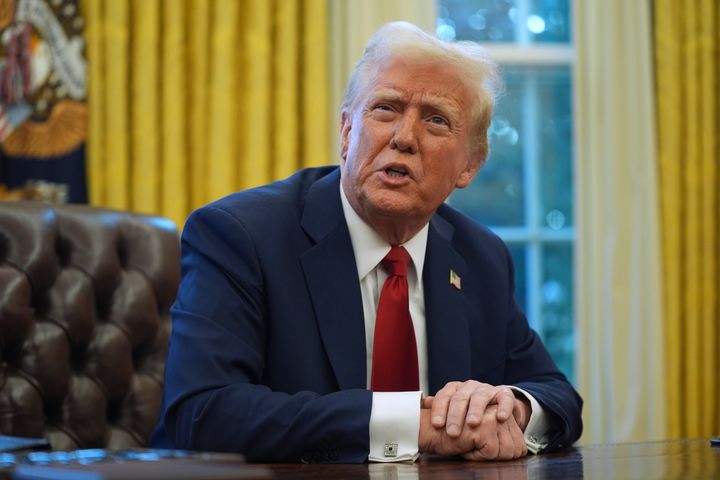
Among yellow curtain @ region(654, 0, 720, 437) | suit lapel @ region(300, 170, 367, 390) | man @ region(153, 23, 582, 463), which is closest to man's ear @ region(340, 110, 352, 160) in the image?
man @ region(153, 23, 582, 463)

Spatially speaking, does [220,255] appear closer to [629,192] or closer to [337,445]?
[337,445]

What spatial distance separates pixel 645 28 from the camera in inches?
188

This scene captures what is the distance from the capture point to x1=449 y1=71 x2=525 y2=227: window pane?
5.04 m

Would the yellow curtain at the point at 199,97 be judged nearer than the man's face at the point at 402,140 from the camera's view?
No

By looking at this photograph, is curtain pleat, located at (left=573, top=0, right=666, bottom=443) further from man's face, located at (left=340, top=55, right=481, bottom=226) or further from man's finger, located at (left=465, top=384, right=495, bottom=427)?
man's finger, located at (left=465, top=384, right=495, bottom=427)

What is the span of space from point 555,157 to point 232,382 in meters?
3.51

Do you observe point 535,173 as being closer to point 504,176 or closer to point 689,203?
point 504,176

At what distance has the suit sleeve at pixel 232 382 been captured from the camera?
1.76 metres

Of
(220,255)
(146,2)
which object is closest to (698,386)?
(146,2)

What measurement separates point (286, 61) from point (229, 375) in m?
2.55

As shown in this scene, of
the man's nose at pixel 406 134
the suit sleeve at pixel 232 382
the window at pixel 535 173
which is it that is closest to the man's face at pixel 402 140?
the man's nose at pixel 406 134

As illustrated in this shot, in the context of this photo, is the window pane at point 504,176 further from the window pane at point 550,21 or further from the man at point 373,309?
the man at point 373,309

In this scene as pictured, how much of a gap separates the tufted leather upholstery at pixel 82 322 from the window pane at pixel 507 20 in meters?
2.80

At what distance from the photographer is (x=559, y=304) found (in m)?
5.06
